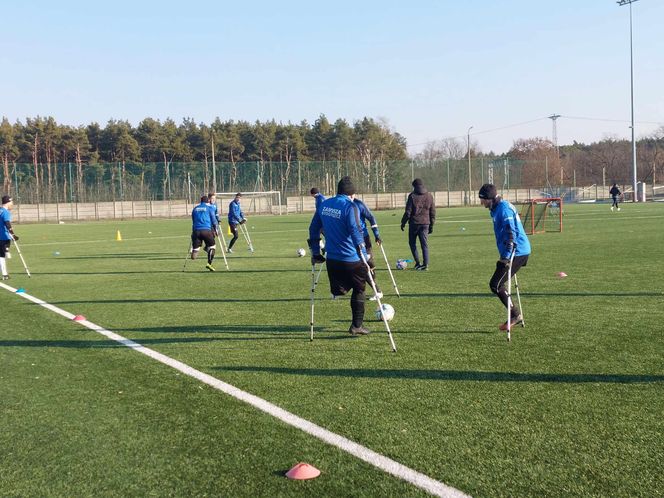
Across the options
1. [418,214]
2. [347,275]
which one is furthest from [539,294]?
[418,214]

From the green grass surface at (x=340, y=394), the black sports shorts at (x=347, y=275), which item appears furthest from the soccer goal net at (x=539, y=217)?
the black sports shorts at (x=347, y=275)

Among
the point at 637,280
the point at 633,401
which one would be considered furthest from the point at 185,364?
the point at 637,280

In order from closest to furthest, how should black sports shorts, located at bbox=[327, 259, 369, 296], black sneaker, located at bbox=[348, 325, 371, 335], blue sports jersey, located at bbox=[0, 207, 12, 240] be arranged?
black sports shorts, located at bbox=[327, 259, 369, 296] → black sneaker, located at bbox=[348, 325, 371, 335] → blue sports jersey, located at bbox=[0, 207, 12, 240]

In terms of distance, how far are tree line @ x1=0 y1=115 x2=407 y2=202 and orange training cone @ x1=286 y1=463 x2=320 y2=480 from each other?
60921 mm

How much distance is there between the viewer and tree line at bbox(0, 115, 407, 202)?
62156 millimetres

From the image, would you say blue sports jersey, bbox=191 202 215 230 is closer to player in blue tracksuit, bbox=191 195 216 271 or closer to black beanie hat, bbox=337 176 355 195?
player in blue tracksuit, bbox=191 195 216 271

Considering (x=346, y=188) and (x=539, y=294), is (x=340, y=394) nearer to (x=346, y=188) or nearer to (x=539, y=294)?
(x=346, y=188)

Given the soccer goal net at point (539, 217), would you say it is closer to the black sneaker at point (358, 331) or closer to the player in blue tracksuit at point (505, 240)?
the player in blue tracksuit at point (505, 240)

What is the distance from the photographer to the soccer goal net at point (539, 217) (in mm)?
29275

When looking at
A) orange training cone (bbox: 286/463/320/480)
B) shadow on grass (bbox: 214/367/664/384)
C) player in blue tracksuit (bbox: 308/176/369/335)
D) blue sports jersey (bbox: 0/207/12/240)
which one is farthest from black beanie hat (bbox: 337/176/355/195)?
blue sports jersey (bbox: 0/207/12/240)

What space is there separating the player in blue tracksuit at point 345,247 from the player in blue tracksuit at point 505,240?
5.77ft

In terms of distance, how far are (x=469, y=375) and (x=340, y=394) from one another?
1402 mm

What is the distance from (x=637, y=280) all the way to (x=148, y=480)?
437 inches

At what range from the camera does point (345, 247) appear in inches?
326
